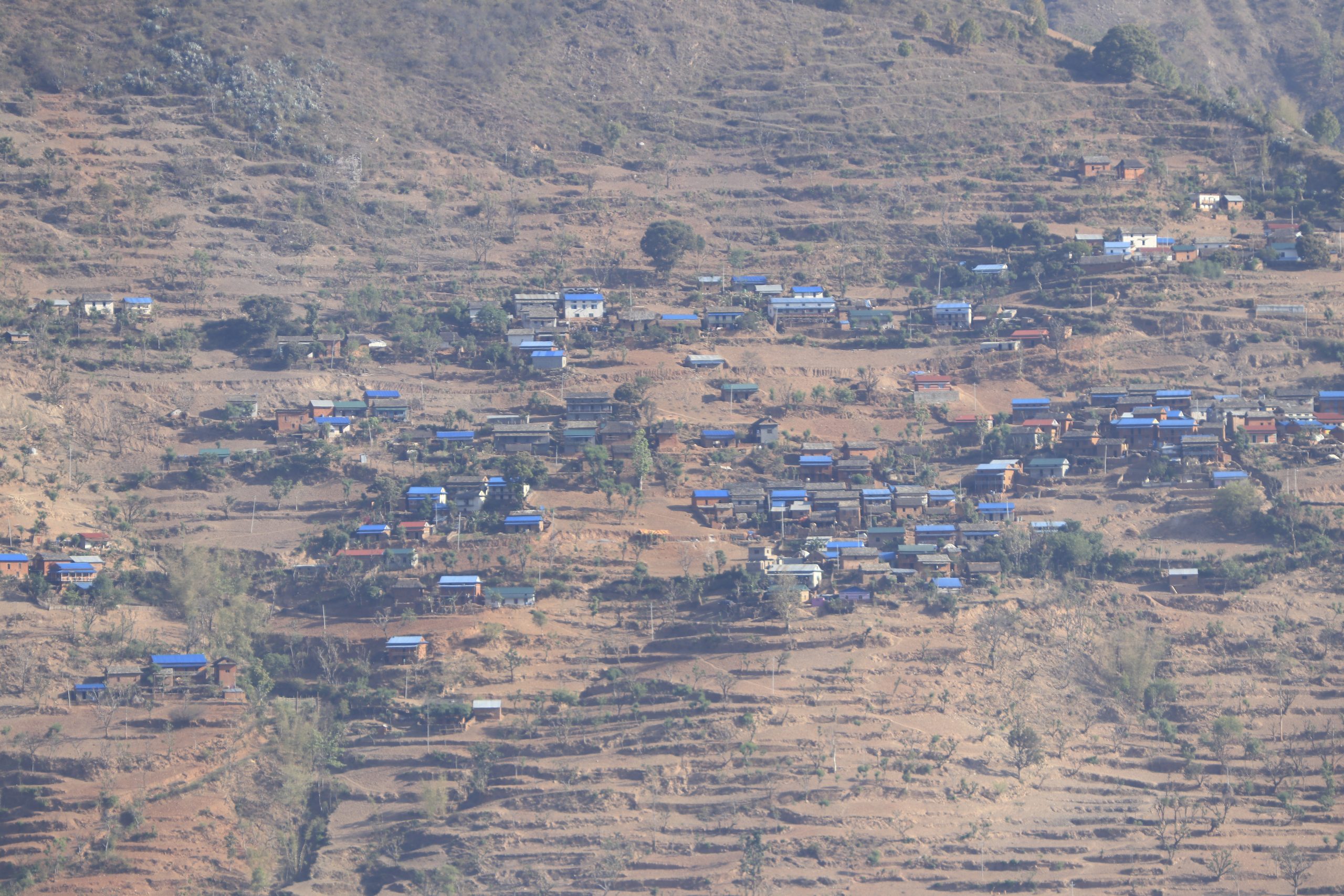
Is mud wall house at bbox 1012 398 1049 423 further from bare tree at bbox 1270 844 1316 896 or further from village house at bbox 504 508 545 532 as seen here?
bare tree at bbox 1270 844 1316 896

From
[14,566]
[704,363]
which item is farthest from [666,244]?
[14,566]

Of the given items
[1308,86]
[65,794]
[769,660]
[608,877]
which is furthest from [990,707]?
[1308,86]

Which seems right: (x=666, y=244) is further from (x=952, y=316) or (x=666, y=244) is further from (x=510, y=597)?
(x=510, y=597)

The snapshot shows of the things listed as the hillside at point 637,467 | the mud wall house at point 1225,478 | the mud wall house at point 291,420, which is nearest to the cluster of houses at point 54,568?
the hillside at point 637,467

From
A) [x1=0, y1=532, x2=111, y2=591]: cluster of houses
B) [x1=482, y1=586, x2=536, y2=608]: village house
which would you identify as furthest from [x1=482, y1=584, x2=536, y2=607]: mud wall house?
[x1=0, y1=532, x2=111, y2=591]: cluster of houses

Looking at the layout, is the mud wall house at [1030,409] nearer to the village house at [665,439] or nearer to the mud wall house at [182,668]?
the village house at [665,439]
